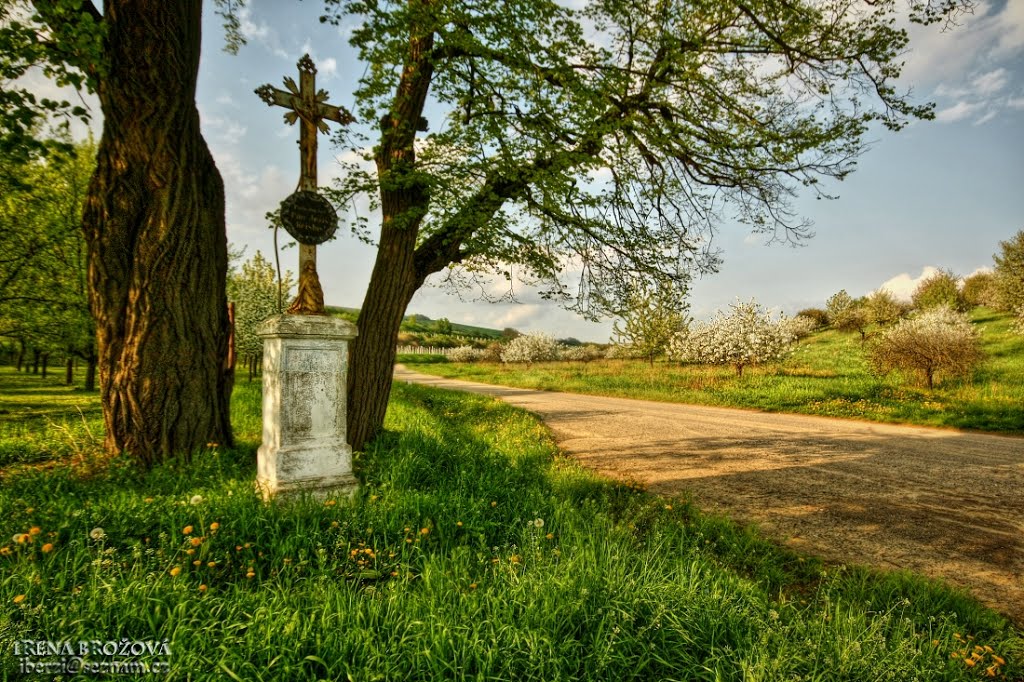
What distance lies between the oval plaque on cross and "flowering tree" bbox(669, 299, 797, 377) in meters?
18.5

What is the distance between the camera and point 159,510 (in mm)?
3604

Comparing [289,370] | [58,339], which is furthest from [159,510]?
[58,339]

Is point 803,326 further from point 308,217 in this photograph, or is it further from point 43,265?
point 43,265

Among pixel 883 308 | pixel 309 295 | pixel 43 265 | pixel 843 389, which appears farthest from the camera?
pixel 883 308

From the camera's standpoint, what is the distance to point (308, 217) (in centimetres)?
506

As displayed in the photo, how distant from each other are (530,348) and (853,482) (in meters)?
29.9

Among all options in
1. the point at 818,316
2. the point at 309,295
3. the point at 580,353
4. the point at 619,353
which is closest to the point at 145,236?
the point at 309,295

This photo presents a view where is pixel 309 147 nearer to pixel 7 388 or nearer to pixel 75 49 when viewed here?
pixel 75 49

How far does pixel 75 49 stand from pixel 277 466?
189 inches

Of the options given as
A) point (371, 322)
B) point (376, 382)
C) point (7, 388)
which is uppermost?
point (371, 322)

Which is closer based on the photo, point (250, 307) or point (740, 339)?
point (740, 339)

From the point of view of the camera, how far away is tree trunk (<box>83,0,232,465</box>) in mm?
5188

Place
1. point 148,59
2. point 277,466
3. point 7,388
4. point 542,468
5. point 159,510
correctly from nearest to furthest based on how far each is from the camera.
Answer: point 159,510 < point 277,466 < point 148,59 < point 542,468 < point 7,388

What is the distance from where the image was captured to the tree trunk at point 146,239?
519cm
